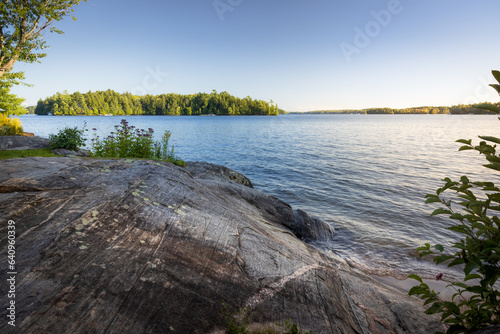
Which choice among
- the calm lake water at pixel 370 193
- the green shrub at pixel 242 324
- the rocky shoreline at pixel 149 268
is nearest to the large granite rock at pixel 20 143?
the calm lake water at pixel 370 193

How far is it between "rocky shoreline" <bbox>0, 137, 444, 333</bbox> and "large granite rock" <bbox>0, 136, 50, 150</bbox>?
12818mm

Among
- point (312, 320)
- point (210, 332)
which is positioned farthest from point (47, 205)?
point (312, 320)

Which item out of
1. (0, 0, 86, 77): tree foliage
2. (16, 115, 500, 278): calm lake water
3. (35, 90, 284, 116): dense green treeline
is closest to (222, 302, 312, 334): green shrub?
(16, 115, 500, 278): calm lake water

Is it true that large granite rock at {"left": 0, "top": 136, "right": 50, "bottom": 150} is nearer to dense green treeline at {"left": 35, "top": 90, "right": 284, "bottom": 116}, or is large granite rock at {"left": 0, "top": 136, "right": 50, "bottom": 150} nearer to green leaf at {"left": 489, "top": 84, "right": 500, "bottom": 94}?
green leaf at {"left": 489, "top": 84, "right": 500, "bottom": 94}

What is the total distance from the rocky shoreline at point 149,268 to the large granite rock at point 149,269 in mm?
13

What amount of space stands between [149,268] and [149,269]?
2 centimetres

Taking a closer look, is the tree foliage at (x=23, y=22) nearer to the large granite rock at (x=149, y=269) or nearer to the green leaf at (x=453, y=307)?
the large granite rock at (x=149, y=269)

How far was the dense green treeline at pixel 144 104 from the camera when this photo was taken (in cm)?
15275

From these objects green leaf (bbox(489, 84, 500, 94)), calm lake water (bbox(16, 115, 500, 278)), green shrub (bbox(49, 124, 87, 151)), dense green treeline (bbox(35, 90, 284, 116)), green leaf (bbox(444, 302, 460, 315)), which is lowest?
calm lake water (bbox(16, 115, 500, 278))

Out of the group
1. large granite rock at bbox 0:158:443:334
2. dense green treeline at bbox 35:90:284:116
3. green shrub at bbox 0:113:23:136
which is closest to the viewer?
large granite rock at bbox 0:158:443:334

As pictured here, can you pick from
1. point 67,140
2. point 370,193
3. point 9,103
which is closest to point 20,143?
point 67,140

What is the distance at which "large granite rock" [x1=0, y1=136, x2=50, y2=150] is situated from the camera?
46.3 ft

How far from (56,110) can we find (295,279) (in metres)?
202

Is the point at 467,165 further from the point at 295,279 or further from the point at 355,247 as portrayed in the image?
the point at 295,279
